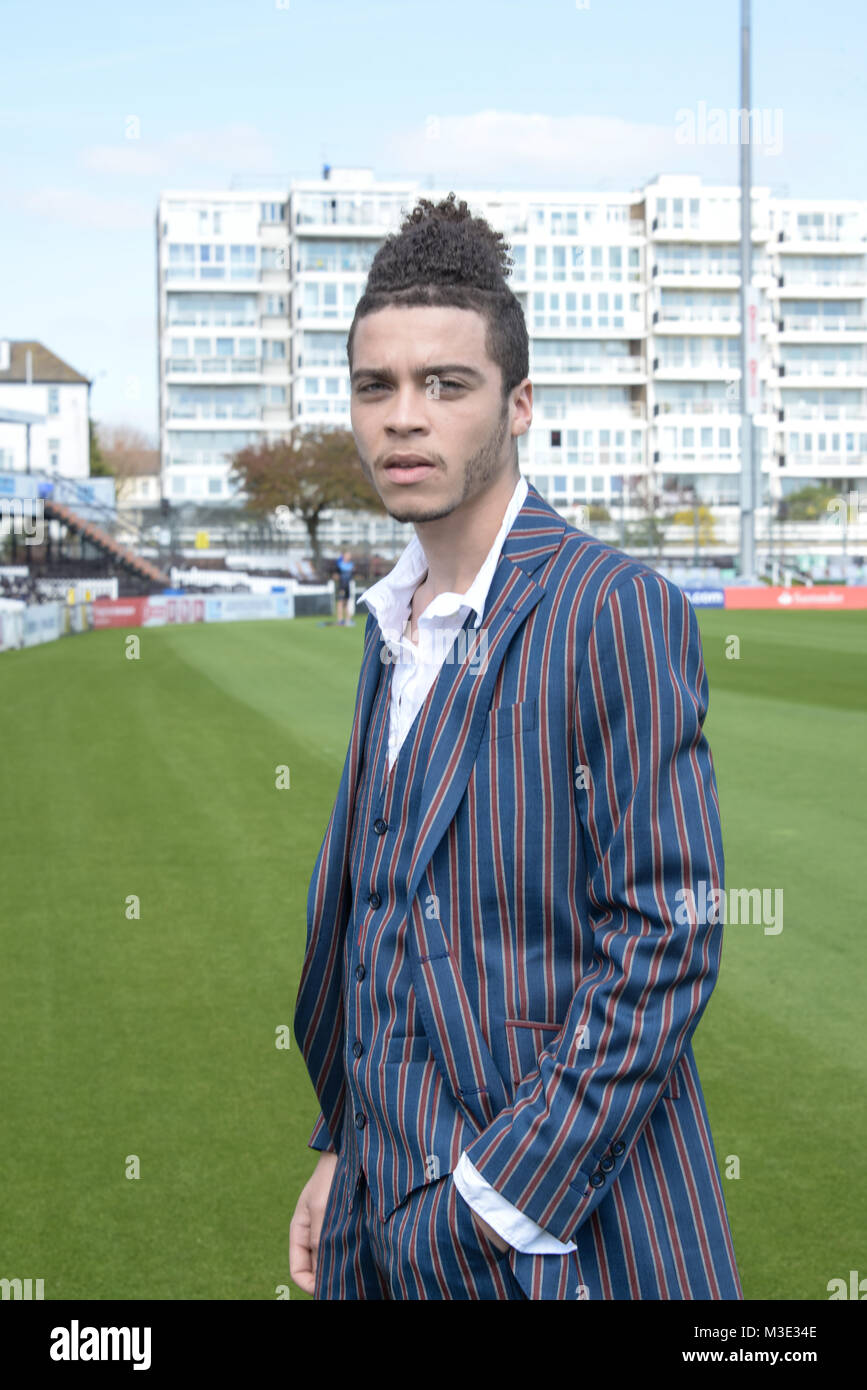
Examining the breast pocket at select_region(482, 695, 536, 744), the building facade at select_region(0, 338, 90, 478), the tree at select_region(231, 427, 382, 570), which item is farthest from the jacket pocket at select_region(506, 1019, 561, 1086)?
the building facade at select_region(0, 338, 90, 478)

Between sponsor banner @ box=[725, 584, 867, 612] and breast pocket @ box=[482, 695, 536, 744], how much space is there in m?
38.1

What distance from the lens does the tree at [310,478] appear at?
64.6 meters

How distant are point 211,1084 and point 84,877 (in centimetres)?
367

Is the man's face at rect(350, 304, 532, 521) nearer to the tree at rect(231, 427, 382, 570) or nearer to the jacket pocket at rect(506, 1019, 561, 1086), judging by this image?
the jacket pocket at rect(506, 1019, 561, 1086)

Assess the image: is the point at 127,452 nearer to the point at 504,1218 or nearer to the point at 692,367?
the point at 692,367

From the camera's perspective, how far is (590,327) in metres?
83.1

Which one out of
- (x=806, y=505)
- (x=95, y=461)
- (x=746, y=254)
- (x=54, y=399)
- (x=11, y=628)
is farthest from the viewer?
(x=95, y=461)

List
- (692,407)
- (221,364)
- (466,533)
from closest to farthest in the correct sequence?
(466,533) < (692,407) < (221,364)

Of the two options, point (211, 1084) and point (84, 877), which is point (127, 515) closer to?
point (84, 877)

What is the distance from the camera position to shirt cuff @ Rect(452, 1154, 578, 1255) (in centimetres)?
182

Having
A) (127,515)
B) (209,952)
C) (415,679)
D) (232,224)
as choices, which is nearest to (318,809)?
(209,952)

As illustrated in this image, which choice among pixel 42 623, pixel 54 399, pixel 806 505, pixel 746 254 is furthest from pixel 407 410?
pixel 54 399

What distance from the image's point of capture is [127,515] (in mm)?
59562

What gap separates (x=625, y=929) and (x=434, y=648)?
55 cm
